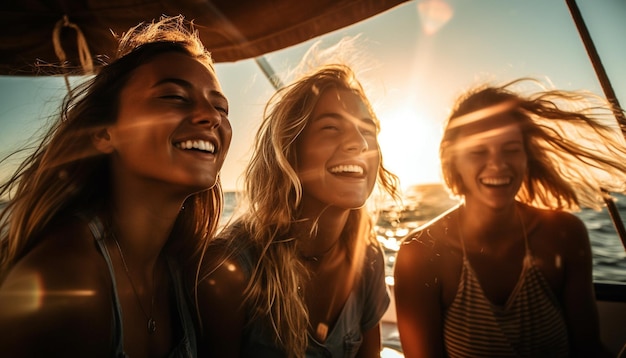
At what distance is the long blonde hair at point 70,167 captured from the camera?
1.08 m

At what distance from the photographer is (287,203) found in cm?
161

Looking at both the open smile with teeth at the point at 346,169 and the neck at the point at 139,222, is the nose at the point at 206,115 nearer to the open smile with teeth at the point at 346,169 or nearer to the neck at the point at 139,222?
the neck at the point at 139,222

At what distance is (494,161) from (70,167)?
2003mm

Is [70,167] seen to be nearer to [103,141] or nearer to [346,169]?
[103,141]

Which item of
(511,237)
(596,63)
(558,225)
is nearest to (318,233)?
(511,237)

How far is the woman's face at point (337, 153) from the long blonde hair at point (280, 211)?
0.05 meters

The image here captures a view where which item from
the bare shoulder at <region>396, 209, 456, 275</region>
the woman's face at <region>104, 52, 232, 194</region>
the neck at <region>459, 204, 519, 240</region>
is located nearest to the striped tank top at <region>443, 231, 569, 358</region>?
the bare shoulder at <region>396, 209, 456, 275</region>

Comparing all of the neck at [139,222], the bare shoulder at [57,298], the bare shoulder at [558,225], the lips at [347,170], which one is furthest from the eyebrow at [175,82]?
the bare shoulder at [558,225]

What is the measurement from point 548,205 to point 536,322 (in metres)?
0.85

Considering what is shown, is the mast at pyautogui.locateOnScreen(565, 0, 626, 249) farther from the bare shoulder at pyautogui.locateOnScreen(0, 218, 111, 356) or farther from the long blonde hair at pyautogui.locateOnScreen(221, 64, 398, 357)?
the bare shoulder at pyautogui.locateOnScreen(0, 218, 111, 356)

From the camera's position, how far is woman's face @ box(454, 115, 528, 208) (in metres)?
1.80

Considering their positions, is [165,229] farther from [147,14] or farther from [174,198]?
[147,14]

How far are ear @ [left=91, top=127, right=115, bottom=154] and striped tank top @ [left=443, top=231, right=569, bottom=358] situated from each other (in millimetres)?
1798

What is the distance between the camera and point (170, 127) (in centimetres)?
111
